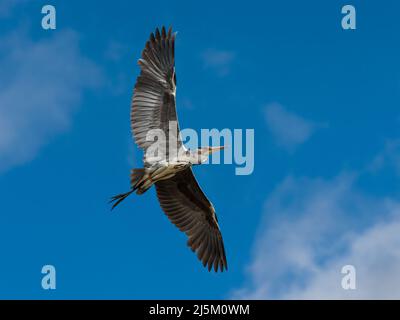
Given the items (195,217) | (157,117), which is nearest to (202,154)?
(157,117)

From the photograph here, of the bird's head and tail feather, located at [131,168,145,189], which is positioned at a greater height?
the bird's head

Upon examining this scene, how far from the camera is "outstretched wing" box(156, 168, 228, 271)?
→ 2122cm

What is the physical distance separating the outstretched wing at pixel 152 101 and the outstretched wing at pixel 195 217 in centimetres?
206

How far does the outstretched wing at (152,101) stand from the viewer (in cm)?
1944

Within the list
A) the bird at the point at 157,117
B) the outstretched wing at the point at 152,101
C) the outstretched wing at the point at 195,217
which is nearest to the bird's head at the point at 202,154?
the bird at the point at 157,117

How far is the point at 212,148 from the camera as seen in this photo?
1994cm

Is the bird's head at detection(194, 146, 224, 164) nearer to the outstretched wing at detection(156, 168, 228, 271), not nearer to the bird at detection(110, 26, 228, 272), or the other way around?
the bird at detection(110, 26, 228, 272)

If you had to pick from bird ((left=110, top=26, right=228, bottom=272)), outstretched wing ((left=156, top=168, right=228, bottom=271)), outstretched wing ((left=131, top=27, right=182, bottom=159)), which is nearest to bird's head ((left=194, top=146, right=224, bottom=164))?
bird ((left=110, top=26, right=228, bottom=272))

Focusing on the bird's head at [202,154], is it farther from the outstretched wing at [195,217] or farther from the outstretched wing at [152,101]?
the outstretched wing at [195,217]

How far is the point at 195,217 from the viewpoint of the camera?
71.2 ft

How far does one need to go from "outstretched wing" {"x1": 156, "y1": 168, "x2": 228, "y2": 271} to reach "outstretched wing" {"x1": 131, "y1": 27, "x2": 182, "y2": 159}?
206 centimetres

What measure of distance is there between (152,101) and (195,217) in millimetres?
4007

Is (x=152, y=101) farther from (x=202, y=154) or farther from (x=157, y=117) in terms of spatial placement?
(x=202, y=154)
